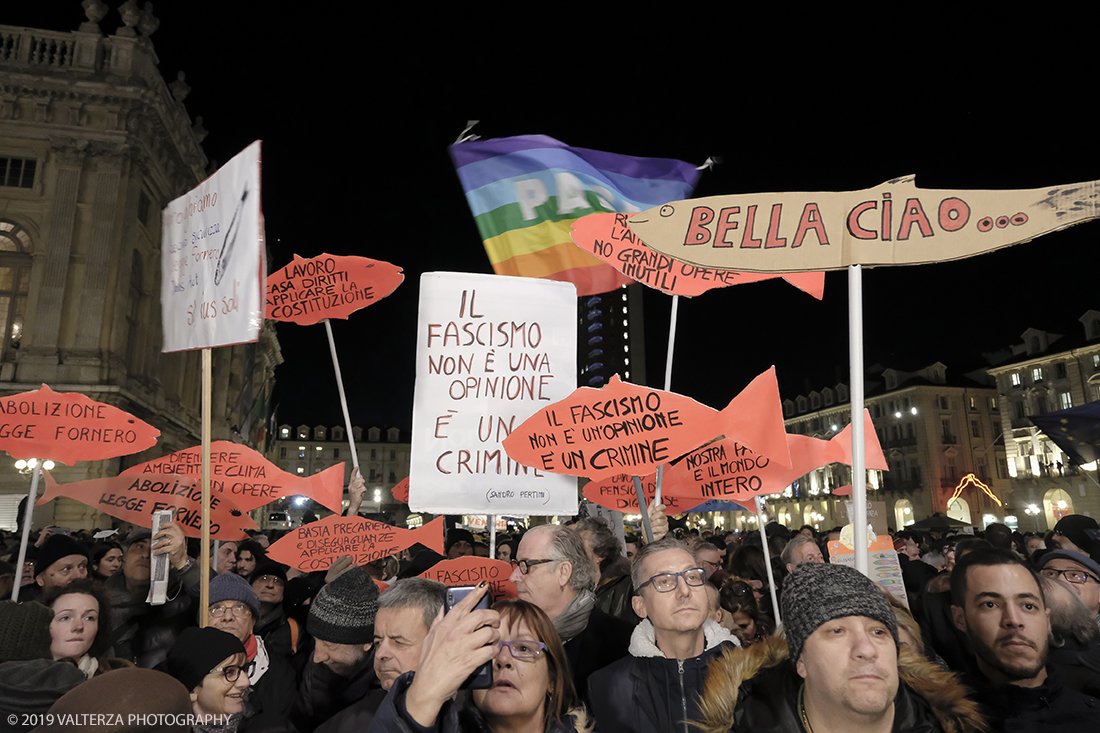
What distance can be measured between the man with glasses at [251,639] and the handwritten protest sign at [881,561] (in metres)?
3.20

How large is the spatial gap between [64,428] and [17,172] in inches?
1034

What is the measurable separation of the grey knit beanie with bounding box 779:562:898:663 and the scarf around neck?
1.27 meters

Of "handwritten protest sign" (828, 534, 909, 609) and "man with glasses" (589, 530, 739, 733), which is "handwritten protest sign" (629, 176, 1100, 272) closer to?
"man with glasses" (589, 530, 739, 733)

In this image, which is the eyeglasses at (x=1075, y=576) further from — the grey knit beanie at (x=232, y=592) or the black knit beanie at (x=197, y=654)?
the grey knit beanie at (x=232, y=592)

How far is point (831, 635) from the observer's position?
2.17 metres

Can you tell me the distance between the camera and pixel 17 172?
25.2m

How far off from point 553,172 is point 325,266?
2582 mm

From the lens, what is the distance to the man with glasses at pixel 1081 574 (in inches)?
164

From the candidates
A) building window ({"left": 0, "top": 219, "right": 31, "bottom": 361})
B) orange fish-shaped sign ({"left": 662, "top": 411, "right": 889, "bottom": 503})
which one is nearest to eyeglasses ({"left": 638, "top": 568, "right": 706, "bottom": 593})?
orange fish-shaped sign ({"left": 662, "top": 411, "right": 889, "bottom": 503})

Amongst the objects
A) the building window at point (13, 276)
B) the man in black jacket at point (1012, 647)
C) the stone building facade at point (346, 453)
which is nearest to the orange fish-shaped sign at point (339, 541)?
the man in black jacket at point (1012, 647)

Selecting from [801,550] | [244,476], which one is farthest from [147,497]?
[801,550]

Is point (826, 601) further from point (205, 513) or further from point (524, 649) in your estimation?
point (205, 513)

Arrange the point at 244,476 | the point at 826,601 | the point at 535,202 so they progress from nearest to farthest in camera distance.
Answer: the point at 826,601
the point at 244,476
the point at 535,202

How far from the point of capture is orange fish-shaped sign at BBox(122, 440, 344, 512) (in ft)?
20.7
